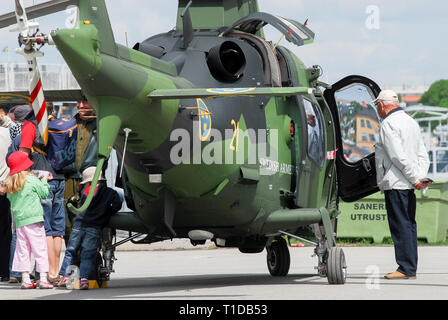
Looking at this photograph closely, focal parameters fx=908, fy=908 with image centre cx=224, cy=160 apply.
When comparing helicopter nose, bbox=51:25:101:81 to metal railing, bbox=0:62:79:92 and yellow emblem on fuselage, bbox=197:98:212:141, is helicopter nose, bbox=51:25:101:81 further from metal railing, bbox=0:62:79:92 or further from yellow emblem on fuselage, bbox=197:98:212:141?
metal railing, bbox=0:62:79:92

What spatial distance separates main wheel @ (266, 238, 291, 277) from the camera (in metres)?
13.2

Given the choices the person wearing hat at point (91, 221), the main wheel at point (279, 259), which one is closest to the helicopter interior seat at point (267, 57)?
the person wearing hat at point (91, 221)

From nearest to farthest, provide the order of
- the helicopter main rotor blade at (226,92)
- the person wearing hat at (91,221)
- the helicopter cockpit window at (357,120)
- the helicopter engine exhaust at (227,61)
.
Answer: the helicopter main rotor blade at (226,92)
the helicopter engine exhaust at (227,61)
the person wearing hat at (91,221)
the helicopter cockpit window at (357,120)

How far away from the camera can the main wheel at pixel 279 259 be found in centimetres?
1324

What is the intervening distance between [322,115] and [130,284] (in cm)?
349

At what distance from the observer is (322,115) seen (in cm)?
1254

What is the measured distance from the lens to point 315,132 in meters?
12.0

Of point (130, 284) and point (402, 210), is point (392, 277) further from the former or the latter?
point (130, 284)

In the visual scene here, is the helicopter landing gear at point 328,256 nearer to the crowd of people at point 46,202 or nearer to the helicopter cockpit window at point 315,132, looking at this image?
the helicopter cockpit window at point 315,132

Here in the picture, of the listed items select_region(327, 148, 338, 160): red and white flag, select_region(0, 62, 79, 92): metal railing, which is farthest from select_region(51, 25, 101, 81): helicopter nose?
select_region(0, 62, 79, 92): metal railing

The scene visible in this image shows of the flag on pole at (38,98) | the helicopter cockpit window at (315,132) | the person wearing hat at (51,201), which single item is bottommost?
the person wearing hat at (51,201)

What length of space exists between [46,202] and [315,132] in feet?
11.9

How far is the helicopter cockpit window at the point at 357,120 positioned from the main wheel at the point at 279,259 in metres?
1.60

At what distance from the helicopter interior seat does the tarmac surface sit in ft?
8.13
